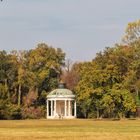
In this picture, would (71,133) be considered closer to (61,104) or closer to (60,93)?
(60,93)

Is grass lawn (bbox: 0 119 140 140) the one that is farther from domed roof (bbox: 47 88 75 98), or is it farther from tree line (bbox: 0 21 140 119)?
domed roof (bbox: 47 88 75 98)

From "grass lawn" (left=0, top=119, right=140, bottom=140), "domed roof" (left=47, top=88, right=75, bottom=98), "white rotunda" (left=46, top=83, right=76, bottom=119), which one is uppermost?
"domed roof" (left=47, top=88, right=75, bottom=98)

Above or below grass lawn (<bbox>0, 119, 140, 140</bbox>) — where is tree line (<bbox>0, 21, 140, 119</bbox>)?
above

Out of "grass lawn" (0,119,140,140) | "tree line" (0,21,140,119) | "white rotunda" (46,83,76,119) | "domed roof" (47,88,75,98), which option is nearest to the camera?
"grass lawn" (0,119,140,140)

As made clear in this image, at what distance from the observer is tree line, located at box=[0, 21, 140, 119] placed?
9231 cm

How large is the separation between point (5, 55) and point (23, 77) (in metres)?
5.86

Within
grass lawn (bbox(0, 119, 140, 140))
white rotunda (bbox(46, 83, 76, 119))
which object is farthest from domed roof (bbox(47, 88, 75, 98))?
grass lawn (bbox(0, 119, 140, 140))

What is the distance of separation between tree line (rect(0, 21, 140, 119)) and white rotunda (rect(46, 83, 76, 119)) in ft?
4.86

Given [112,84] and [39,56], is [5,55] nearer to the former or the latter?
[39,56]

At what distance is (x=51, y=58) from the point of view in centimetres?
10856

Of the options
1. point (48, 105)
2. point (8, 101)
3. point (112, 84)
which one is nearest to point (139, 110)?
point (112, 84)

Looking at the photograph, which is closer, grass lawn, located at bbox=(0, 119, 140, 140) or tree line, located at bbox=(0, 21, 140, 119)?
grass lawn, located at bbox=(0, 119, 140, 140)

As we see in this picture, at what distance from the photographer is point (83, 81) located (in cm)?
9588

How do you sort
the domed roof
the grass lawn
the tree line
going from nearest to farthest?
the grass lawn
the tree line
the domed roof
